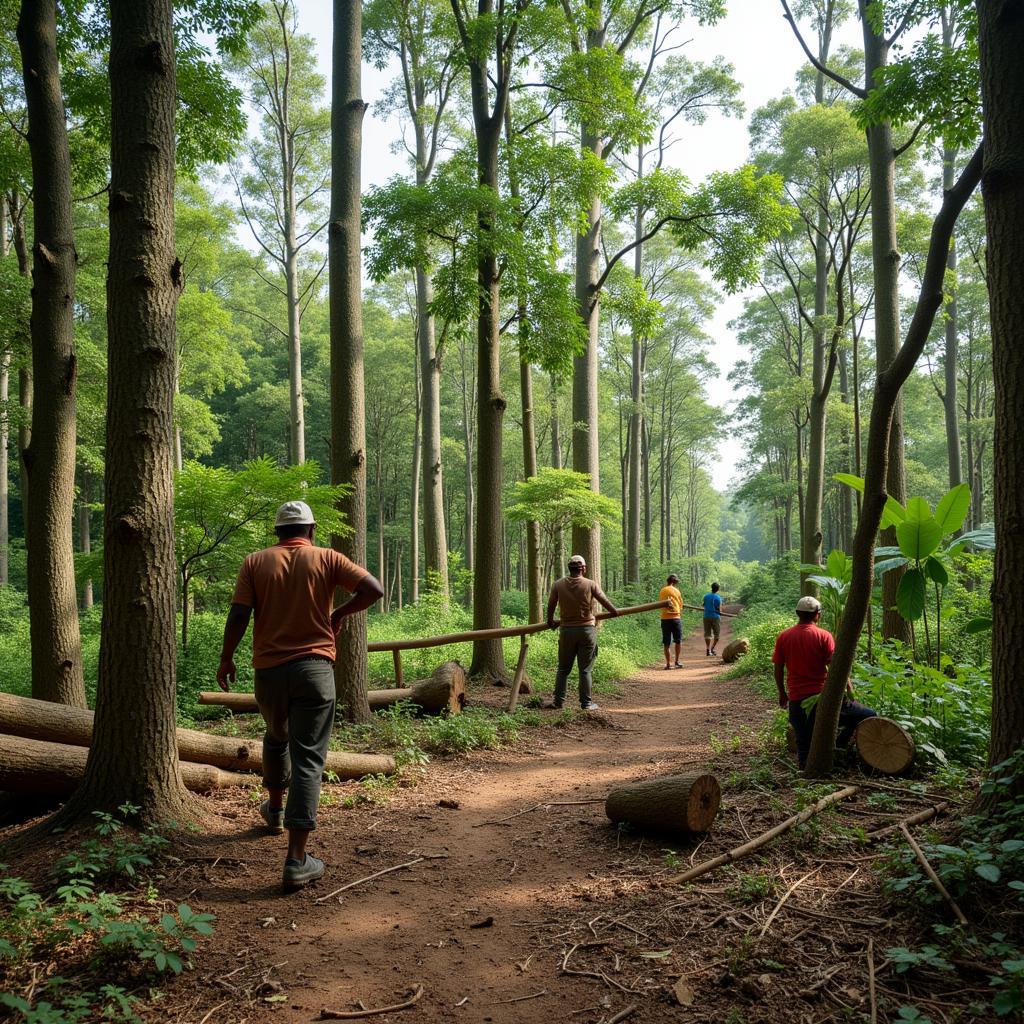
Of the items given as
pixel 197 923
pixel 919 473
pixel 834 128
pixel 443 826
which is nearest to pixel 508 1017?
pixel 197 923

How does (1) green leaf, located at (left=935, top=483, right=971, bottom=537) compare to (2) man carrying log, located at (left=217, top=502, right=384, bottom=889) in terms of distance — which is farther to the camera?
(1) green leaf, located at (left=935, top=483, right=971, bottom=537)

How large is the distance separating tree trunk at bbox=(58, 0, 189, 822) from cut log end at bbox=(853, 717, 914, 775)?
502 centimetres

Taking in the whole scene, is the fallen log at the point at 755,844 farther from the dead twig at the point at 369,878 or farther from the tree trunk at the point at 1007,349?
the dead twig at the point at 369,878

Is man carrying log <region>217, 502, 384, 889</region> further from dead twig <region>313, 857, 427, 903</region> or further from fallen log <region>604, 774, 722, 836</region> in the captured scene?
fallen log <region>604, 774, 722, 836</region>

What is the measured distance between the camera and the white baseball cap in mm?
4551

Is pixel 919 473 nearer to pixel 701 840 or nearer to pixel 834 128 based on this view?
pixel 834 128

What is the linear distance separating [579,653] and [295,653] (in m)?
5.81

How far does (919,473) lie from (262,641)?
1400 inches

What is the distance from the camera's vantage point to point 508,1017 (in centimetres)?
283

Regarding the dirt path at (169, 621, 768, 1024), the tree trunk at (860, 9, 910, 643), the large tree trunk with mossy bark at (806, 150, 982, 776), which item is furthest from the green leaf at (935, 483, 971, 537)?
the tree trunk at (860, 9, 910, 643)

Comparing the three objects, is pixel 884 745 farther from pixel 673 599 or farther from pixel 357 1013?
pixel 673 599

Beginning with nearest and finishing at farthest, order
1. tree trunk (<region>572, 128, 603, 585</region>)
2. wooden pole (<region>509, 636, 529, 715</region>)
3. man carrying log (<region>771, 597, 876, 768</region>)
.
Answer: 1. man carrying log (<region>771, 597, 876, 768</region>)
2. wooden pole (<region>509, 636, 529, 715</region>)
3. tree trunk (<region>572, 128, 603, 585</region>)

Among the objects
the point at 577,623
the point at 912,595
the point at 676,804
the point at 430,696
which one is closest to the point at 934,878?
the point at 676,804

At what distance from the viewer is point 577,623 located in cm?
934
